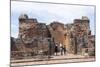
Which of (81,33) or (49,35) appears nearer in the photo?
(49,35)

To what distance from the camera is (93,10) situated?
125 inches

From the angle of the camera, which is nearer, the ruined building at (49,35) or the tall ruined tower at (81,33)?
the ruined building at (49,35)

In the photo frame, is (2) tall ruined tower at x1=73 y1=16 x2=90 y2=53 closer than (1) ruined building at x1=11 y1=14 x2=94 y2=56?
No

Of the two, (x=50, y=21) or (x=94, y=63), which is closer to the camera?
(x=50, y=21)

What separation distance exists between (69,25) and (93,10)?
0.45 m

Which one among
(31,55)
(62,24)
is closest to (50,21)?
(62,24)
